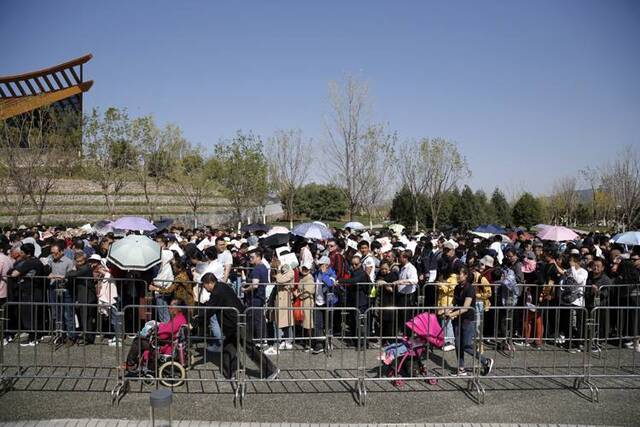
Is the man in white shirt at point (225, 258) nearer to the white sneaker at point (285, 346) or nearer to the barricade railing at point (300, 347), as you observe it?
the barricade railing at point (300, 347)

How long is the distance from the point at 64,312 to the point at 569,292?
30.9ft

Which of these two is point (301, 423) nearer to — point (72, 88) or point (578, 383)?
point (578, 383)

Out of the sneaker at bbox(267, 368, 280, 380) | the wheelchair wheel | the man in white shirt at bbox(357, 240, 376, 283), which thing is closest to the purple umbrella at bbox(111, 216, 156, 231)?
the man in white shirt at bbox(357, 240, 376, 283)

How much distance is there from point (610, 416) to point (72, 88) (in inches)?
1900

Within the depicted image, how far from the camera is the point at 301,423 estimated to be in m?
6.43

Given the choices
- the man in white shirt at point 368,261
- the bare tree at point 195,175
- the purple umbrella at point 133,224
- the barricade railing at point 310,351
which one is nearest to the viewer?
the barricade railing at point 310,351

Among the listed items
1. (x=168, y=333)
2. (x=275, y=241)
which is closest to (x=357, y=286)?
(x=168, y=333)

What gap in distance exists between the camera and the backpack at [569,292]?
9.64 metres

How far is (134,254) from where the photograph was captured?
30.5 ft

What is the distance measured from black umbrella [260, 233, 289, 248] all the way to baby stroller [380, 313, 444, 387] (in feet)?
22.2

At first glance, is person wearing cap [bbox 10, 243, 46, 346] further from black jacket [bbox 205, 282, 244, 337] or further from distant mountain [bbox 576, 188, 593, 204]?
distant mountain [bbox 576, 188, 593, 204]

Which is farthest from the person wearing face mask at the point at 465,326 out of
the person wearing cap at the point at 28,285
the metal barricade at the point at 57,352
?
the person wearing cap at the point at 28,285

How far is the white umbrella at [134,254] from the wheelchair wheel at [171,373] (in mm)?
2285

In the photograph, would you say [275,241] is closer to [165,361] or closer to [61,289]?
[61,289]
